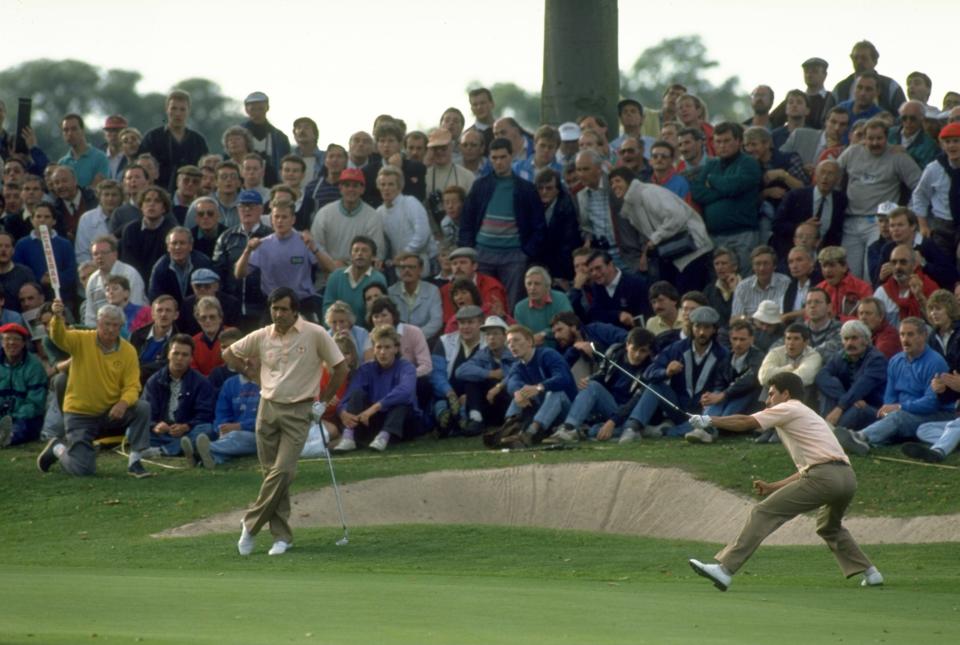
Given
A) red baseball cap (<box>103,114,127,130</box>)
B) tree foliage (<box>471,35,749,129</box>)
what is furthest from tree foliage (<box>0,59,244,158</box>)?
red baseball cap (<box>103,114,127,130</box>)

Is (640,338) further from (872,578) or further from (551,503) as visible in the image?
(872,578)

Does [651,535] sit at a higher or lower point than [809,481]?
lower

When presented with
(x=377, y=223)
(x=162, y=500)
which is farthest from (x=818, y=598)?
(x=377, y=223)

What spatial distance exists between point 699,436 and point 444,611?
8.72m

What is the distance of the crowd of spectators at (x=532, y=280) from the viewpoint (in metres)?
19.2

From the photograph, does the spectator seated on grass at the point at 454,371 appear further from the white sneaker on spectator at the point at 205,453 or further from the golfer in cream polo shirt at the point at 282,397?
the golfer in cream polo shirt at the point at 282,397

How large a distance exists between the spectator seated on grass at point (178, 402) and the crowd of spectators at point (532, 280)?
0.04 m

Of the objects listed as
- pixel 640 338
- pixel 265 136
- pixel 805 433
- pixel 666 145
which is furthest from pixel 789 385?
pixel 265 136

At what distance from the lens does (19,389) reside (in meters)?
22.1

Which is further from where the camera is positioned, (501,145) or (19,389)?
(19,389)

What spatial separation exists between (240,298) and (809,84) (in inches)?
330

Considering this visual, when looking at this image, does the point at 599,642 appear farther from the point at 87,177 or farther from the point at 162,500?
the point at 87,177

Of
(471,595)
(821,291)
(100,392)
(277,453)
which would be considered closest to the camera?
(471,595)

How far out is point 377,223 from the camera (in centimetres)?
2216
